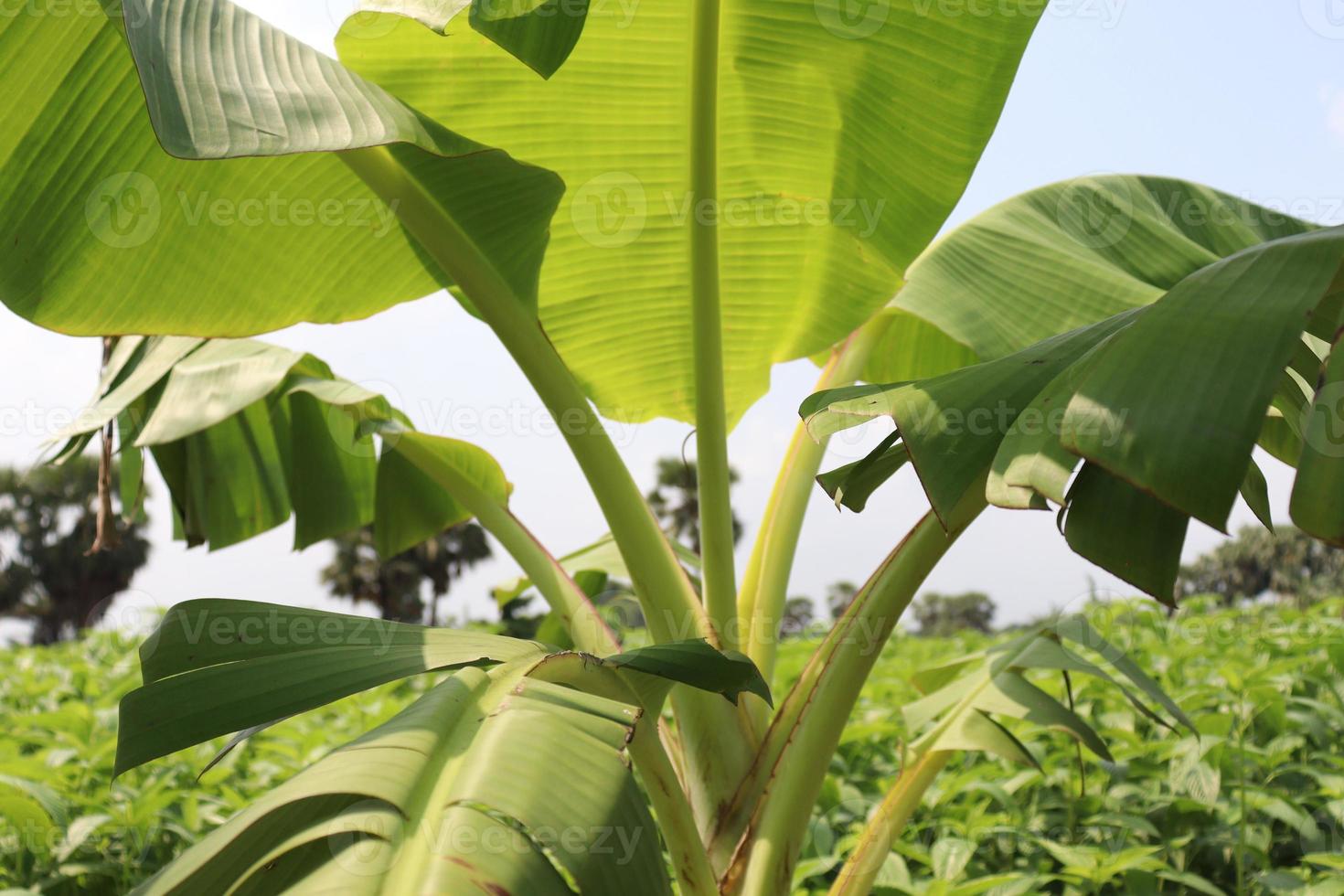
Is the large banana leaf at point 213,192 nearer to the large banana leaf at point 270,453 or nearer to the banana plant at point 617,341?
the banana plant at point 617,341

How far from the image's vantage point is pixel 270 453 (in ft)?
7.47

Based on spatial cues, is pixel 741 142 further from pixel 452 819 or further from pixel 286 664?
pixel 452 819

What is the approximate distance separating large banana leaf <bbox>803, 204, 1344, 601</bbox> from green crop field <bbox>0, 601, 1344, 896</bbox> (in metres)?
0.85

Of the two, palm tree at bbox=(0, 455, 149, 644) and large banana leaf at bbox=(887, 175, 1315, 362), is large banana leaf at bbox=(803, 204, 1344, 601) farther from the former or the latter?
palm tree at bbox=(0, 455, 149, 644)

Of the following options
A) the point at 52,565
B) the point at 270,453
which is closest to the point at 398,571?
the point at 52,565

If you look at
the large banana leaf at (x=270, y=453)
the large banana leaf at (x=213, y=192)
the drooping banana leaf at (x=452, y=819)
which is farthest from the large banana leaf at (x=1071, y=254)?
the drooping banana leaf at (x=452, y=819)

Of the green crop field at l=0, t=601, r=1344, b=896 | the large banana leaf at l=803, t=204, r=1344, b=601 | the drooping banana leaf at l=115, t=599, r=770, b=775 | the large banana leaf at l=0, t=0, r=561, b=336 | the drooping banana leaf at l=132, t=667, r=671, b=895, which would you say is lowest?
the green crop field at l=0, t=601, r=1344, b=896

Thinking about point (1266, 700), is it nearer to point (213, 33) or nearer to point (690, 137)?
point (690, 137)

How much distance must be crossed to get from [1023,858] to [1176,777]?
0.34m

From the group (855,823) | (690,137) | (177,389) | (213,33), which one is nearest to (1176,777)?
(855,823)

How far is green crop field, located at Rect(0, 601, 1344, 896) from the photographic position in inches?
65.7

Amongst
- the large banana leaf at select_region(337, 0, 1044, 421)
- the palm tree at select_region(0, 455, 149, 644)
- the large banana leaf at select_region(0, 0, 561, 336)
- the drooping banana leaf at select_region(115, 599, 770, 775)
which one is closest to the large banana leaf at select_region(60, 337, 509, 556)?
the large banana leaf at select_region(0, 0, 561, 336)

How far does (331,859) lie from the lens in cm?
72

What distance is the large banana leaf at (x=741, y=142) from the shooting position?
1.53 m
